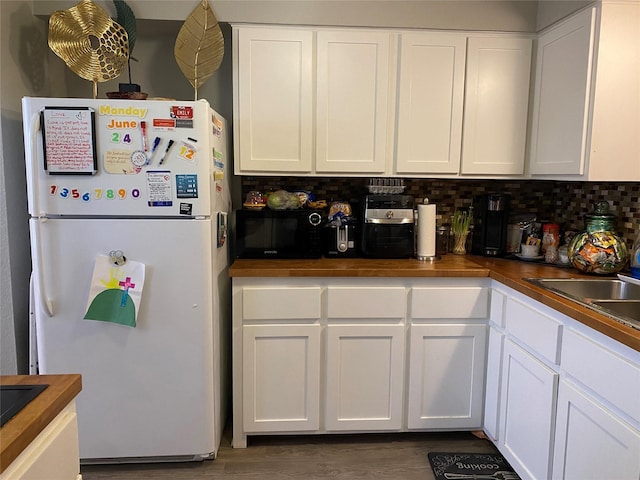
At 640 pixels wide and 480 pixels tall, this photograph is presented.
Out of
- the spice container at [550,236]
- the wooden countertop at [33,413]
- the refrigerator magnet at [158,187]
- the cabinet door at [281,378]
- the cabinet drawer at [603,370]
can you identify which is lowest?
the cabinet door at [281,378]

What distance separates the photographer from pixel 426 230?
2406 mm

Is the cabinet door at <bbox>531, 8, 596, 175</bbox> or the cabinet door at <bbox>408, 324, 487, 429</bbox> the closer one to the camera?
the cabinet door at <bbox>531, 8, 596, 175</bbox>

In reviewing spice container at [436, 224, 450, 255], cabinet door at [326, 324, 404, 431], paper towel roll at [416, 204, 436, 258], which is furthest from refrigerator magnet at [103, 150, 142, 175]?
spice container at [436, 224, 450, 255]

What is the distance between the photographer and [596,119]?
1.94m

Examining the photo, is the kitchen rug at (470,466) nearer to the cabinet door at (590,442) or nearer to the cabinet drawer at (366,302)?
the cabinet door at (590,442)

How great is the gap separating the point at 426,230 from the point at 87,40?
5.89ft

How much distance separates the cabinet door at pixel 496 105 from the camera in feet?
7.71

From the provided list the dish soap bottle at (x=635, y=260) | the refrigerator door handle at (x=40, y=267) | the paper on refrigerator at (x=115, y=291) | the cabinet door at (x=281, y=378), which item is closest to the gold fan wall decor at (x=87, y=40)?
the refrigerator door handle at (x=40, y=267)

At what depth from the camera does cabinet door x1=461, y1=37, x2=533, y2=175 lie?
92.5 inches

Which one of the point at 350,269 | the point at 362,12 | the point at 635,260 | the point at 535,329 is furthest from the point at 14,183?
the point at 635,260

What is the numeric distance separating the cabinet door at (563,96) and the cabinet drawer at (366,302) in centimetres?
95

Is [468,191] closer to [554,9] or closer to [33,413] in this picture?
[554,9]

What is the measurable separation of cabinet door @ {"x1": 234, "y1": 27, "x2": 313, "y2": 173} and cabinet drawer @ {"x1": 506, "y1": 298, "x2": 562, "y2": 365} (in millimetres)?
1173

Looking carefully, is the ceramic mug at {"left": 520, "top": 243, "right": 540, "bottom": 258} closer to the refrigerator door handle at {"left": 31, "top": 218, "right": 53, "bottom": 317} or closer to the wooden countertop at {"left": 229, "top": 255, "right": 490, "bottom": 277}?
the wooden countertop at {"left": 229, "top": 255, "right": 490, "bottom": 277}
